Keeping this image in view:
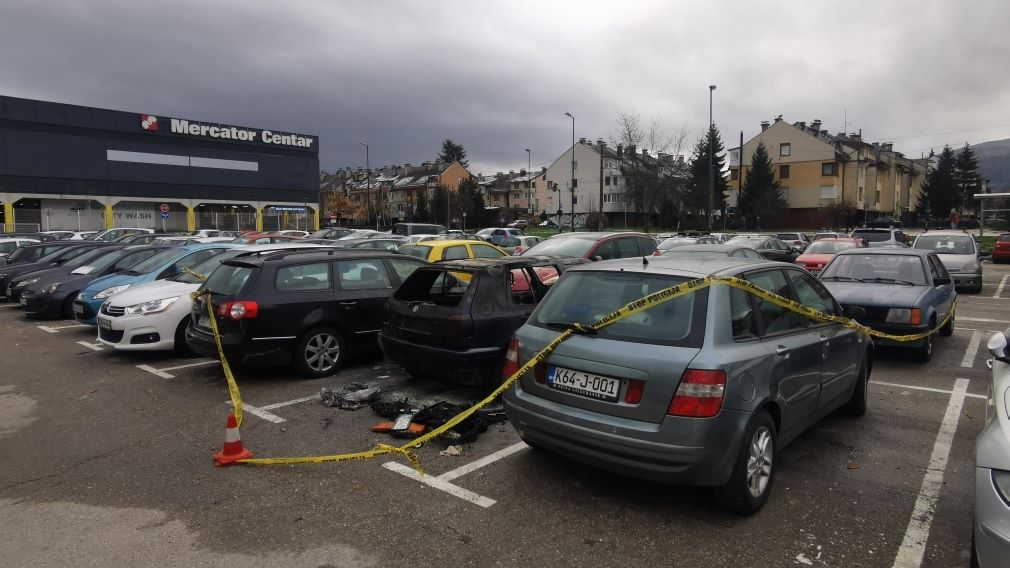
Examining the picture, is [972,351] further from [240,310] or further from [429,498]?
[240,310]

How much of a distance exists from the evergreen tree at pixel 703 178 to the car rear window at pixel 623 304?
6537 centimetres

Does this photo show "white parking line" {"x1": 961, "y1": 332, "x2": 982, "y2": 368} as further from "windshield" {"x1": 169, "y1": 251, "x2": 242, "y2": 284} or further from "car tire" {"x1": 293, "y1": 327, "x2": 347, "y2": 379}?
"windshield" {"x1": 169, "y1": 251, "x2": 242, "y2": 284}

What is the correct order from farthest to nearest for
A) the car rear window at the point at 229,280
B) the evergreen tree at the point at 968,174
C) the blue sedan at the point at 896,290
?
the evergreen tree at the point at 968,174, the blue sedan at the point at 896,290, the car rear window at the point at 229,280

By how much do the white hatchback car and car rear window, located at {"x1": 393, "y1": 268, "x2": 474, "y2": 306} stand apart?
9.12 feet

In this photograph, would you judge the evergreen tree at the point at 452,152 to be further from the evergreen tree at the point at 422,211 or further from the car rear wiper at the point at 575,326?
the car rear wiper at the point at 575,326

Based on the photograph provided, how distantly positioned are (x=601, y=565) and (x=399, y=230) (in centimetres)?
3000

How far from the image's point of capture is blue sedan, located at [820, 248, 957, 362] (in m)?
7.84

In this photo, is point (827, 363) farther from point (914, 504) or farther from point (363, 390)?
point (363, 390)

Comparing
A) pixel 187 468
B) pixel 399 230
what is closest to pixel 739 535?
pixel 187 468

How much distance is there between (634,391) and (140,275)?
33.1 feet

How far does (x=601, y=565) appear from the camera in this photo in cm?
333

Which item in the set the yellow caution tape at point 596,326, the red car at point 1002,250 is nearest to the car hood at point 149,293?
the yellow caution tape at point 596,326

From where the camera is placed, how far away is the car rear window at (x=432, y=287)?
652 cm

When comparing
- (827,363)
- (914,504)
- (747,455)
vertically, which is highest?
(827,363)
